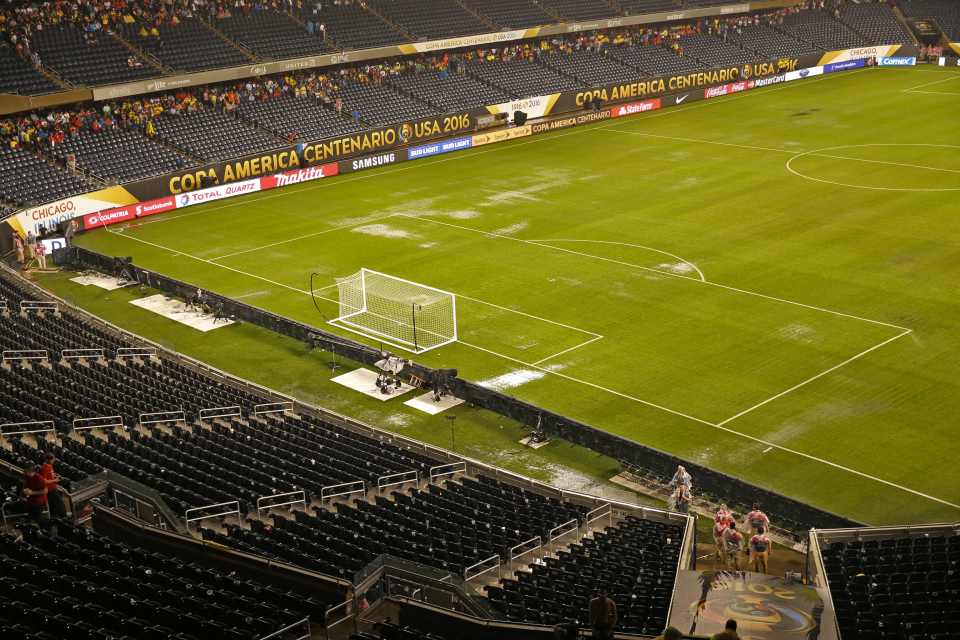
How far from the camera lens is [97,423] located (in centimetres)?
2798

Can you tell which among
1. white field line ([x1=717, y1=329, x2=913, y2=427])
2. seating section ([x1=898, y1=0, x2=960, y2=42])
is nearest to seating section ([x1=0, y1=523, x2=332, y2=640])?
white field line ([x1=717, y1=329, x2=913, y2=427])

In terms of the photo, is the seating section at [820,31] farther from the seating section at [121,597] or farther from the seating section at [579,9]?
the seating section at [121,597]

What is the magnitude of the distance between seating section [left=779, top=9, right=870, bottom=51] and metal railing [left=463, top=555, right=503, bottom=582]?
8808 cm

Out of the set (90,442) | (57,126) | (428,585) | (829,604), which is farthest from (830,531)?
(57,126)

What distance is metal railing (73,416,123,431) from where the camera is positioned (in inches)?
1073

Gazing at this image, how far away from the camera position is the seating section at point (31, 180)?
54.2 meters

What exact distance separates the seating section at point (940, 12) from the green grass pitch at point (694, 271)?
27519 mm

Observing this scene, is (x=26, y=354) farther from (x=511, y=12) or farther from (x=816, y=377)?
(x=511, y=12)

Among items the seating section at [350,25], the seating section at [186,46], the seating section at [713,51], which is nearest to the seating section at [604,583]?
the seating section at [186,46]

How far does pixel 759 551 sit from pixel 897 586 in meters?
3.47

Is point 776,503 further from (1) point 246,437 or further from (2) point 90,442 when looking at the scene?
(2) point 90,442

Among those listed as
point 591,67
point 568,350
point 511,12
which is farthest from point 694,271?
point 511,12

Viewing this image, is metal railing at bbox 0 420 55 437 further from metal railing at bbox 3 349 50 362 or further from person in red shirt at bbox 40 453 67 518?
metal railing at bbox 3 349 50 362

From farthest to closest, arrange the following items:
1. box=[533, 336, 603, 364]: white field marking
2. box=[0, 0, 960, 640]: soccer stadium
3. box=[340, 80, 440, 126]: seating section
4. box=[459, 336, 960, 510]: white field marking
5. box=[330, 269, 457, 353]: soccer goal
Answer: box=[340, 80, 440, 126]: seating section, box=[330, 269, 457, 353]: soccer goal, box=[533, 336, 603, 364]: white field marking, box=[459, 336, 960, 510]: white field marking, box=[0, 0, 960, 640]: soccer stadium
